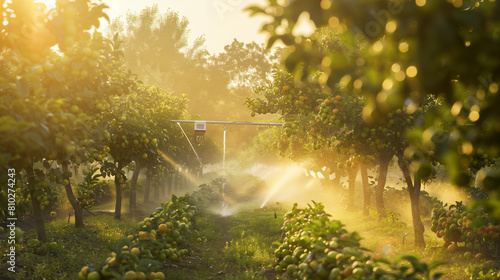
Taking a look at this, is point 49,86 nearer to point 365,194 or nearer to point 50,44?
point 50,44

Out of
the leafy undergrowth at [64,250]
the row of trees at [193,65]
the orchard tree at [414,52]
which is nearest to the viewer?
the orchard tree at [414,52]

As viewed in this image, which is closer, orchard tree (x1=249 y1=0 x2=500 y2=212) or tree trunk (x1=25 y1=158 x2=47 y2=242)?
orchard tree (x1=249 y1=0 x2=500 y2=212)

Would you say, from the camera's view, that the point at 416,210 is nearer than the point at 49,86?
No

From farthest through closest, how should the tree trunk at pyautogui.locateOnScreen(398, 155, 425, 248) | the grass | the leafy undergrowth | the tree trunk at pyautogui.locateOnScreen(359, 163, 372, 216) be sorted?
the tree trunk at pyautogui.locateOnScreen(359, 163, 372, 216), the tree trunk at pyautogui.locateOnScreen(398, 155, 425, 248), the grass, the leafy undergrowth

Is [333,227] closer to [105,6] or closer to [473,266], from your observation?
[473,266]

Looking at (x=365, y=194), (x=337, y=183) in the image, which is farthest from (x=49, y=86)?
(x=337, y=183)

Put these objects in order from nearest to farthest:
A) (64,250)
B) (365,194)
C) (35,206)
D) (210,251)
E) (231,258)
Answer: (35,206), (64,250), (231,258), (210,251), (365,194)

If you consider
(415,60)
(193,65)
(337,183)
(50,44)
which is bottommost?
(337,183)

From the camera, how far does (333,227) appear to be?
597cm

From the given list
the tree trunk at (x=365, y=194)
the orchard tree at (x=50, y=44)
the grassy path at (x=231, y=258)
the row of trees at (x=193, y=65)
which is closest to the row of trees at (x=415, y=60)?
the orchard tree at (x=50, y=44)

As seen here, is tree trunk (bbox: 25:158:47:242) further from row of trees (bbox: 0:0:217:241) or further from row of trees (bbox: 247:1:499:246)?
row of trees (bbox: 247:1:499:246)

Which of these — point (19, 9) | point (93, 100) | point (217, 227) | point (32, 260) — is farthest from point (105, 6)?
point (217, 227)

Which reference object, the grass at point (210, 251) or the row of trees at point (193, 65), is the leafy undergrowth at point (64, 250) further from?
the row of trees at point (193, 65)

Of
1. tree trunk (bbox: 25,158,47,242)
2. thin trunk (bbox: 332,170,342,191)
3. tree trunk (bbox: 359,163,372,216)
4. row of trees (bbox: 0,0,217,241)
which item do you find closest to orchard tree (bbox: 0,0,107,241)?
row of trees (bbox: 0,0,217,241)
